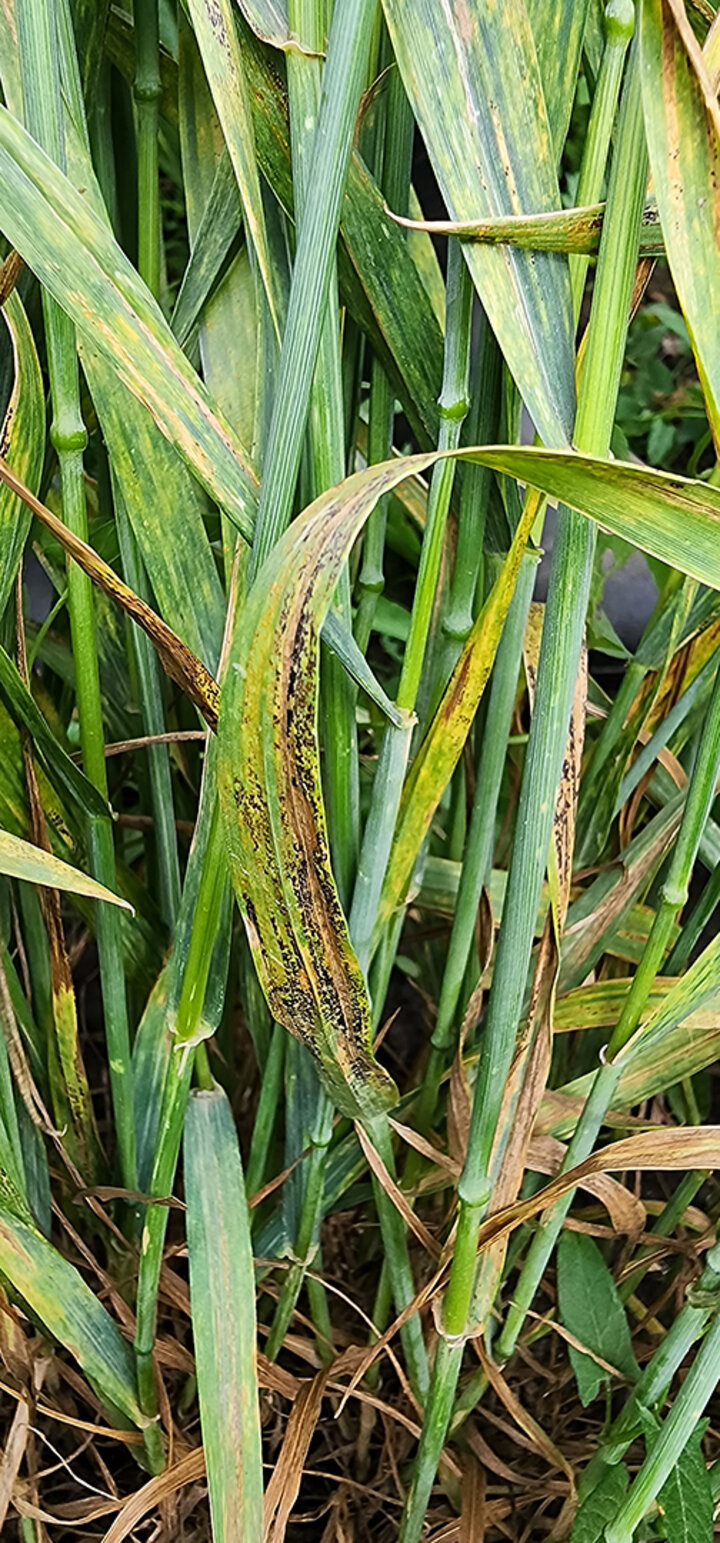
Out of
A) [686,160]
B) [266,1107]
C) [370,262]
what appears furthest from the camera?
[266,1107]

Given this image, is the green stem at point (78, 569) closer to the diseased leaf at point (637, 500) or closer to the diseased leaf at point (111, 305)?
the diseased leaf at point (111, 305)

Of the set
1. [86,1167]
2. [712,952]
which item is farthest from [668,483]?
[86,1167]

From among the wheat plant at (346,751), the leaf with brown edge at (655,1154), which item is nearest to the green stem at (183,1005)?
the wheat plant at (346,751)

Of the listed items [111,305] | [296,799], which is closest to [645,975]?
[296,799]

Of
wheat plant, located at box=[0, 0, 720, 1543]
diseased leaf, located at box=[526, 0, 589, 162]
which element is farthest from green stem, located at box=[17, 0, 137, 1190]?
diseased leaf, located at box=[526, 0, 589, 162]

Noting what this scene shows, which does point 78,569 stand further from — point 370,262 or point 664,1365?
point 664,1365

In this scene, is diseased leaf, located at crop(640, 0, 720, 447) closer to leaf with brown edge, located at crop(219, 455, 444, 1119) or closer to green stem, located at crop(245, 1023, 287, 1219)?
leaf with brown edge, located at crop(219, 455, 444, 1119)
